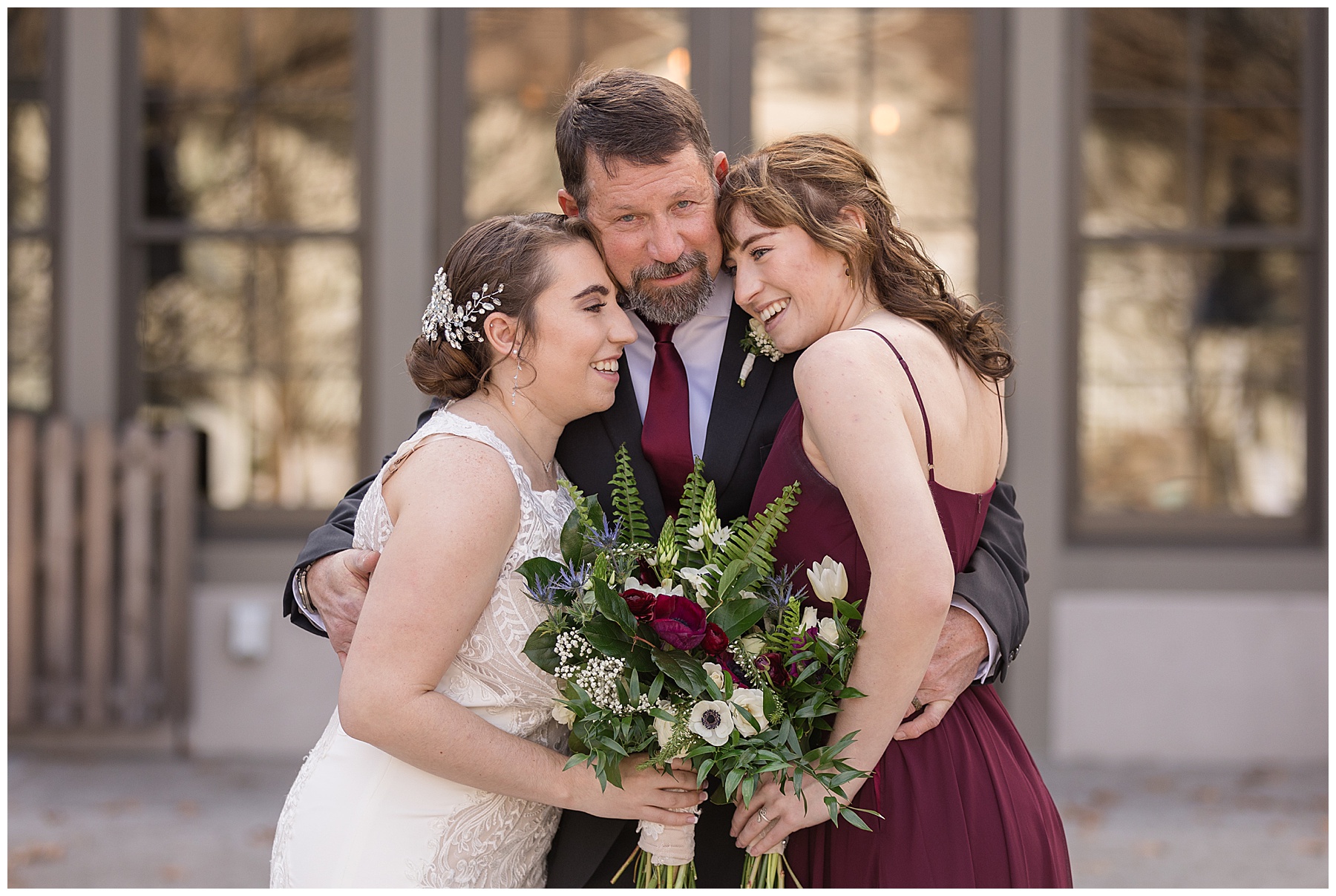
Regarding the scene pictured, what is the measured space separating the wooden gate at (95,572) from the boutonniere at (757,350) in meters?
4.18

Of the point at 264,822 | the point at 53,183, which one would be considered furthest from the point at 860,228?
the point at 53,183

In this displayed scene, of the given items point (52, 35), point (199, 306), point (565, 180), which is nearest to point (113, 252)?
point (199, 306)

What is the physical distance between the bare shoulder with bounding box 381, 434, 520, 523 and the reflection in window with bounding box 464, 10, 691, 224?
4170mm

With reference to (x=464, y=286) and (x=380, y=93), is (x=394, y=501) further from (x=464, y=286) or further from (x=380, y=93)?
(x=380, y=93)

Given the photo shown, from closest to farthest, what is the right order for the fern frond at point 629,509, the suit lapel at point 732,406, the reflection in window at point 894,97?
1. the fern frond at point 629,509
2. the suit lapel at point 732,406
3. the reflection in window at point 894,97

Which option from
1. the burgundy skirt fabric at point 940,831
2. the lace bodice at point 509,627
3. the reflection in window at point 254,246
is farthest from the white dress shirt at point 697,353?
the reflection in window at point 254,246

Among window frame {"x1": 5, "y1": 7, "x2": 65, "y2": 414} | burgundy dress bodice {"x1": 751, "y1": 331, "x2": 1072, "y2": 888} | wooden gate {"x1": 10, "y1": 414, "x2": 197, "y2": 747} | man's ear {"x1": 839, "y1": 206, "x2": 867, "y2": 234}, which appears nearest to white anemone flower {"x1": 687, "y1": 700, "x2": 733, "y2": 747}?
burgundy dress bodice {"x1": 751, "y1": 331, "x2": 1072, "y2": 888}

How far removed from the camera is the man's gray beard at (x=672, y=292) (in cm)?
242

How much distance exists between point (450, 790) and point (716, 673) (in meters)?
0.61

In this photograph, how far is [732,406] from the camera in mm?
2379

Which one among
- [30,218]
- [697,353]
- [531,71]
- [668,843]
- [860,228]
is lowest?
[668,843]

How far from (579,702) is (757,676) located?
0.29 m

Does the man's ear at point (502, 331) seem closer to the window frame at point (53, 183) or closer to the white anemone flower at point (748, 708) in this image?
the white anemone flower at point (748, 708)

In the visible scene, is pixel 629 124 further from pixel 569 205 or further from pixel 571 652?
pixel 571 652
